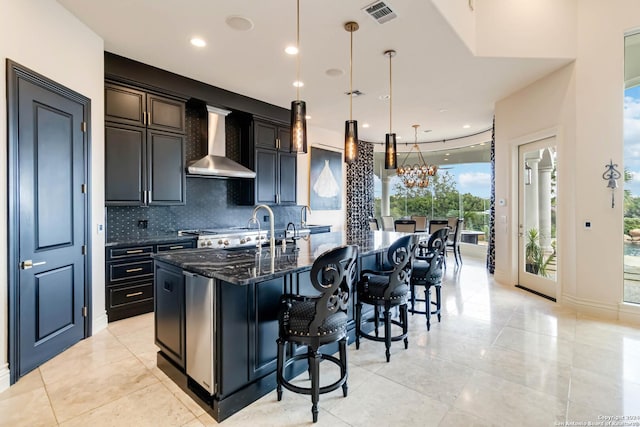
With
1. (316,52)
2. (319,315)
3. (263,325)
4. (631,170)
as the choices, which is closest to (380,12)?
(316,52)

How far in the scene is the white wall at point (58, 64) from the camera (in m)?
2.29

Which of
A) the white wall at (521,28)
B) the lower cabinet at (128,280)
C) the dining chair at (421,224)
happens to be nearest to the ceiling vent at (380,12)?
the white wall at (521,28)

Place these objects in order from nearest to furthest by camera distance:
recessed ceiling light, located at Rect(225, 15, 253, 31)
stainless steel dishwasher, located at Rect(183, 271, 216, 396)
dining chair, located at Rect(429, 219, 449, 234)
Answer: stainless steel dishwasher, located at Rect(183, 271, 216, 396), recessed ceiling light, located at Rect(225, 15, 253, 31), dining chair, located at Rect(429, 219, 449, 234)

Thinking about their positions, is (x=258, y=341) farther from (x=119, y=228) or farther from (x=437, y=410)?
(x=119, y=228)

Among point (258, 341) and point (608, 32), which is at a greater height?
point (608, 32)

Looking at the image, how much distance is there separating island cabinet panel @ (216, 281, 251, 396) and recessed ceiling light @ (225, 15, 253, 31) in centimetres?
248

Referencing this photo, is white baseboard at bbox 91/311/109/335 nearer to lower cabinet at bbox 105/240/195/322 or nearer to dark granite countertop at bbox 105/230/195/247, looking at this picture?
lower cabinet at bbox 105/240/195/322

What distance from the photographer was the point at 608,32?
12.1ft

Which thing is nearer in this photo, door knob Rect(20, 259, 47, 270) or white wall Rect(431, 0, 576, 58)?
door knob Rect(20, 259, 47, 270)

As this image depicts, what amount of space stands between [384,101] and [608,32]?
282cm

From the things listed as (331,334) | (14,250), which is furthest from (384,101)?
(14,250)

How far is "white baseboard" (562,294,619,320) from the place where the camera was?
12.1 feet

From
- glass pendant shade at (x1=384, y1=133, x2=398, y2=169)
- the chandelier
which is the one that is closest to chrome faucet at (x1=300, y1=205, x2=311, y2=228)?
the chandelier

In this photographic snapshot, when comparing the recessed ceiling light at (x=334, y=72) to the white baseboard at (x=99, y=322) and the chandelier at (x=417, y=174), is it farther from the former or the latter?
the white baseboard at (x=99, y=322)
